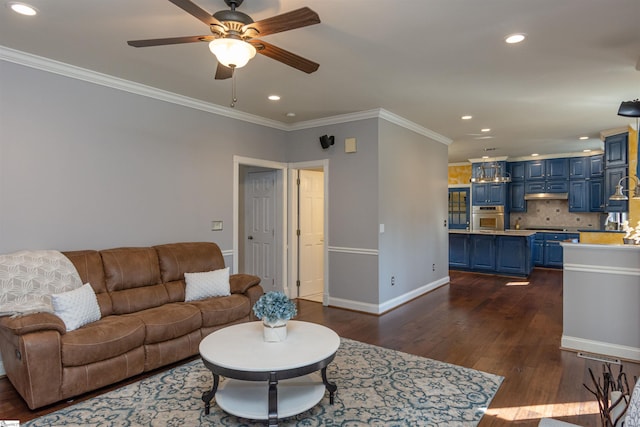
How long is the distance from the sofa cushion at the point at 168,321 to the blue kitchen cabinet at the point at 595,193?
28.7 feet

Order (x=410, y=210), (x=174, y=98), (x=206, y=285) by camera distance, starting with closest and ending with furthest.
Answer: (x=206, y=285)
(x=174, y=98)
(x=410, y=210)

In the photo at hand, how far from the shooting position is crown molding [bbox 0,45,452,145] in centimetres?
329

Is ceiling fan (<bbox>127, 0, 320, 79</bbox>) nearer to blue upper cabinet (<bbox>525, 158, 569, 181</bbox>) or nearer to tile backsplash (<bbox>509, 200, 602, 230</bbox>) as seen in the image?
blue upper cabinet (<bbox>525, 158, 569, 181</bbox>)

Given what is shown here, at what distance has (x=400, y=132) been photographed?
5.55m

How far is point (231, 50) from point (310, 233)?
4.15 m

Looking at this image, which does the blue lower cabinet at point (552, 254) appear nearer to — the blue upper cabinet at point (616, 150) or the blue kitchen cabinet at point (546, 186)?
the blue kitchen cabinet at point (546, 186)

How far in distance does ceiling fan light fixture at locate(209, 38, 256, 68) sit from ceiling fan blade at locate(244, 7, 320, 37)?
0.10 metres

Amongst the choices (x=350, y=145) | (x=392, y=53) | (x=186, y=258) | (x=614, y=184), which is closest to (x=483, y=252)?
(x=614, y=184)

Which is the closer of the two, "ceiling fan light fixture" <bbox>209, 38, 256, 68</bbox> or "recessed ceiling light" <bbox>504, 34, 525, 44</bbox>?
"ceiling fan light fixture" <bbox>209, 38, 256, 68</bbox>

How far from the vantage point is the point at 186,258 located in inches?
162

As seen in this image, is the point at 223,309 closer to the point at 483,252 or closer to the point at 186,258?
the point at 186,258

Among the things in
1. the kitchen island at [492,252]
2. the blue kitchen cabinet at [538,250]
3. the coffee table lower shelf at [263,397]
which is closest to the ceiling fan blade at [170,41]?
the coffee table lower shelf at [263,397]

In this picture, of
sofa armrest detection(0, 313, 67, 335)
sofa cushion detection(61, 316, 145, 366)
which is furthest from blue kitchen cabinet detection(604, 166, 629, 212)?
sofa armrest detection(0, 313, 67, 335)

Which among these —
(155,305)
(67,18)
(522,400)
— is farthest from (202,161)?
(522,400)
